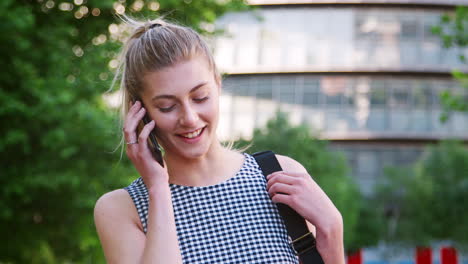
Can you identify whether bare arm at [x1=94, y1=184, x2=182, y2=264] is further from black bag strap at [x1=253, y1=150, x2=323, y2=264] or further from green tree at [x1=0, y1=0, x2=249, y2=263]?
green tree at [x1=0, y1=0, x2=249, y2=263]

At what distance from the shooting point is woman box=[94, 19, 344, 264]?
2.21m

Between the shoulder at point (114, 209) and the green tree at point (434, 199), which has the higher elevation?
the shoulder at point (114, 209)

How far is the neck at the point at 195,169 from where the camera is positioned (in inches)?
92.8

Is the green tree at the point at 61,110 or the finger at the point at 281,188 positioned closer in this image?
the finger at the point at 281,188

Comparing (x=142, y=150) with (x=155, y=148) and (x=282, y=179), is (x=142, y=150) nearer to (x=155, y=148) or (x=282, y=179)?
(x=155, y=148)

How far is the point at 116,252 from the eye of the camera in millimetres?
2219

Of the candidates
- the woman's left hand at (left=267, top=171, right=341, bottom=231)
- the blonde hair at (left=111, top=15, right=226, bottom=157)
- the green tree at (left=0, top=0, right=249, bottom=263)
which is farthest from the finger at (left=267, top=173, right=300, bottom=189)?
the green tree at (left=0, top=0, right=249, bottom=263)

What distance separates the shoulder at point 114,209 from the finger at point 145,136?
0.64 feet

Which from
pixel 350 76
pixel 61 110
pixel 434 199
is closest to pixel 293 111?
pixel 350 76

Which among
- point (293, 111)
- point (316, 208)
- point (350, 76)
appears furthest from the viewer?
point (350, 76)

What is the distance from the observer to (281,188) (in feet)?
7.40

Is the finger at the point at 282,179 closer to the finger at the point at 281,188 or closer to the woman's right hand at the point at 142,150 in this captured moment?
the finger at the point at 281,188

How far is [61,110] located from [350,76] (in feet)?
96.8

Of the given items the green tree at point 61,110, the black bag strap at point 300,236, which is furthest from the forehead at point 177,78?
the green tree at point 61,110
